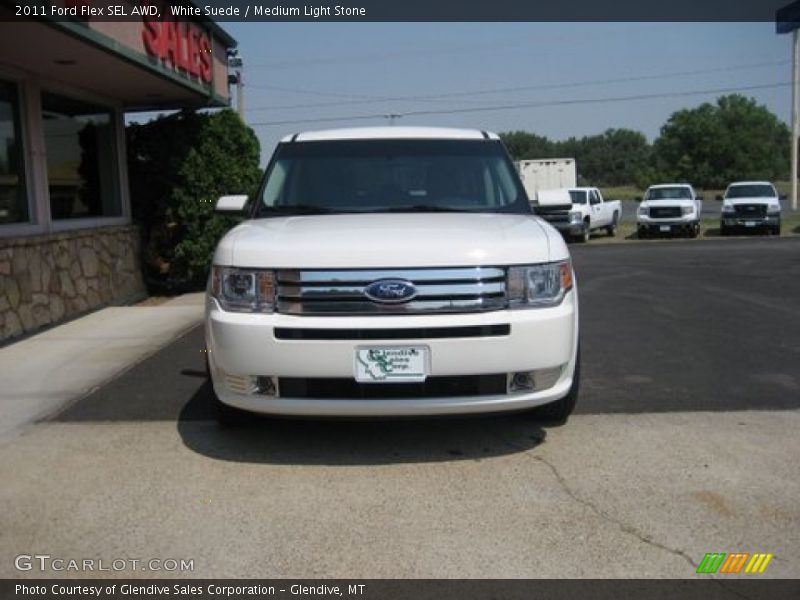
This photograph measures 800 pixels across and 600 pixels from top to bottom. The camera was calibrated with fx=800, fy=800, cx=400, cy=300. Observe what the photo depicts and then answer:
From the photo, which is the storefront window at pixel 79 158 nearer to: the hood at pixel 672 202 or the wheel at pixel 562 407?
the wheel at pixel 562 407

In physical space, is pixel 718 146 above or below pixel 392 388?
above

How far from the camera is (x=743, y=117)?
97.2 meters

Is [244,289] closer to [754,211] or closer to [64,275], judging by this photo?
[64,275]

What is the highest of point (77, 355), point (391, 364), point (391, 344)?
point (391, 344)

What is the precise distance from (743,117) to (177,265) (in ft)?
325

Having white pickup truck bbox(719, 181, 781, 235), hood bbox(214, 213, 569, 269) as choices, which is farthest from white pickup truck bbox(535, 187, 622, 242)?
hood bbox(214, 213, 569, 269)

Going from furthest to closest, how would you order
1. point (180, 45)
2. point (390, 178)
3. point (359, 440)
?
point (180, 45) → point (390, 178) → point (359, 440)

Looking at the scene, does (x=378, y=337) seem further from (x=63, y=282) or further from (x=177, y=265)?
(x=177, y=265)

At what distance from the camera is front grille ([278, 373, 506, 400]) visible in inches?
157

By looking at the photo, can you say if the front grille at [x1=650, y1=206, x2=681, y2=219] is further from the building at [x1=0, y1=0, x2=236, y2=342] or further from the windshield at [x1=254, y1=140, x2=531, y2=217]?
the windshield at [x1=254, y1=140, x2=531, y2=217]

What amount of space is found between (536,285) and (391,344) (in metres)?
0.83

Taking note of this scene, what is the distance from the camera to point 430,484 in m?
3.97
